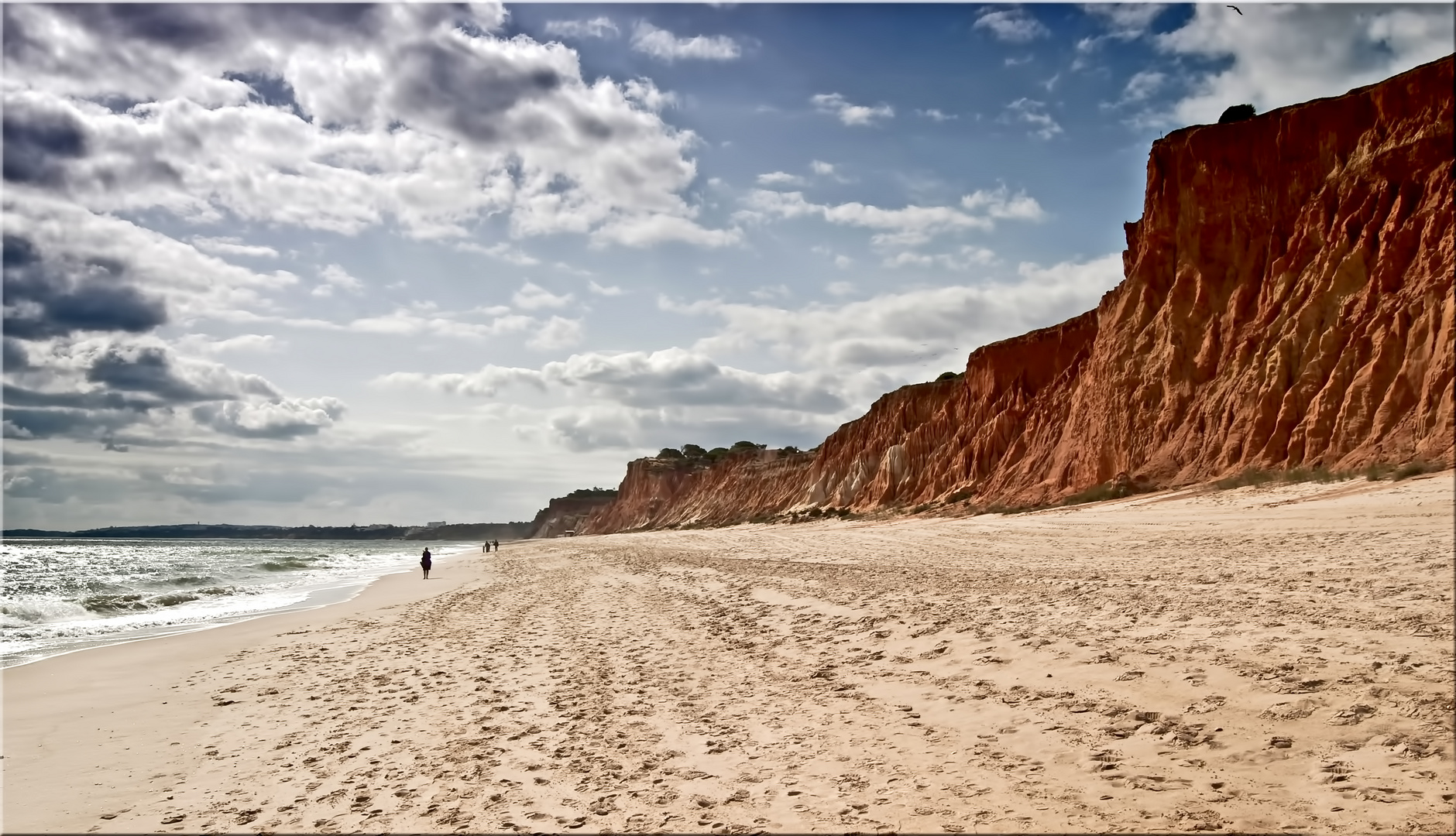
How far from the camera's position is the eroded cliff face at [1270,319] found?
73.6ft

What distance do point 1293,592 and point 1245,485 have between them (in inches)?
667

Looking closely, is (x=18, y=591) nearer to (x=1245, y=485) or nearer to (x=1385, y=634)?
(x=1385, y=634)

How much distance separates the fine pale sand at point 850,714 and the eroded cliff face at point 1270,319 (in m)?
11.1

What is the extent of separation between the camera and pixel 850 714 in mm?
6668

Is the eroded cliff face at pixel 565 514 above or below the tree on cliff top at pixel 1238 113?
below

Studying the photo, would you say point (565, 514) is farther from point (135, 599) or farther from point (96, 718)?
point (96, 718)

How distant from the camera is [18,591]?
966 inches

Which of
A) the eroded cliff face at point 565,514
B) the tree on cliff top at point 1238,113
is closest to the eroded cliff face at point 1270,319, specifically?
the tree on cliff top at point 1238,113

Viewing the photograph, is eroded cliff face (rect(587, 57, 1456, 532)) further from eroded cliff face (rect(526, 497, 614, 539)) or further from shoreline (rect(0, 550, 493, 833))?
eroded cliff face (rect(526, 497, 614, 539))

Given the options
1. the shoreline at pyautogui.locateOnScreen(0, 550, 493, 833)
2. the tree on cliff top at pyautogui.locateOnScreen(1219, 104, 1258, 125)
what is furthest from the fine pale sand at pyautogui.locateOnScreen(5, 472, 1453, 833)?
the tree on cliff top at pyautogui.locateOnScreen(1219, 104, 1258, 125)

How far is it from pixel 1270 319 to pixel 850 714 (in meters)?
29.1

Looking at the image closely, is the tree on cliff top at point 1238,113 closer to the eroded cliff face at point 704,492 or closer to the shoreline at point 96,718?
the shoreline at point 96,718

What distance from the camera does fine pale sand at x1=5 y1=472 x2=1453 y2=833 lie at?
188 inches

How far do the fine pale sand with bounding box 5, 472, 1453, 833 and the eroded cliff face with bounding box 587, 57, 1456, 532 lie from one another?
11120mm
